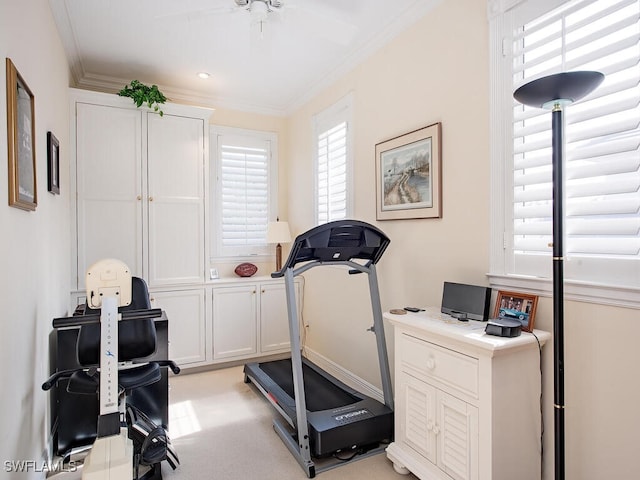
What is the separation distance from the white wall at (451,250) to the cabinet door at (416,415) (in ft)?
1.73

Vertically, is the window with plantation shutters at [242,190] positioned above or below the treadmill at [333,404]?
above

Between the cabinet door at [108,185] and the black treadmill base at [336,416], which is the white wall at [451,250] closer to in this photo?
the black treadmill base at [336,416]

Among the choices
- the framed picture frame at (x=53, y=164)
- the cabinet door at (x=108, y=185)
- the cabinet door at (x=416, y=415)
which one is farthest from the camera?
the cabinet door at (x=108, y=185)

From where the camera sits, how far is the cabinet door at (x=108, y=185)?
330 centimetres

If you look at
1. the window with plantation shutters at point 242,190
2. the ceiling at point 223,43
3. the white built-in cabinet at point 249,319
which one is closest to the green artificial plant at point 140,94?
the ceiling at point 223,43

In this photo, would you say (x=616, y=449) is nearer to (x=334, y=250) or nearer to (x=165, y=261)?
(x=334, y=250)

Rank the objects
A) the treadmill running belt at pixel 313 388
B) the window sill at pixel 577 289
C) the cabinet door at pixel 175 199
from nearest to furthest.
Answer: the window sill at pixel 577 289
the treadmill running belt at pixel 313 388
the cabinet door at pixel 175 199

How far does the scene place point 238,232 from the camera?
4305mm

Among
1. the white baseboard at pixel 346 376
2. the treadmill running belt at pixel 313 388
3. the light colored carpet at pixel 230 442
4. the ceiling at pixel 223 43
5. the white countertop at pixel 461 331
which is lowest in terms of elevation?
the light colored carpet at pixel 230 442

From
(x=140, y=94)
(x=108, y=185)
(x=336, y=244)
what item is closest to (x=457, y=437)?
(x=336, y=244)

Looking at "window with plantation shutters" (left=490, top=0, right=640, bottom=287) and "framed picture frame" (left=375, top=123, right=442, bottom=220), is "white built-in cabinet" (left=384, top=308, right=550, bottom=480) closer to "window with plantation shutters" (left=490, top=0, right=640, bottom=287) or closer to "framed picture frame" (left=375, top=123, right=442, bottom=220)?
"window with plantation shutters" (left=490, top=0, right=640, bottom=287)

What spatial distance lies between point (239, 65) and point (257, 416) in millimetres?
3073

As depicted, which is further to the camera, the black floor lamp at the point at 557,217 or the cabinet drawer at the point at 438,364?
the cabinet drawer at the point at 438,364

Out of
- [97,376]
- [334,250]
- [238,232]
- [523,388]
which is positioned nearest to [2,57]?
[97,376]
